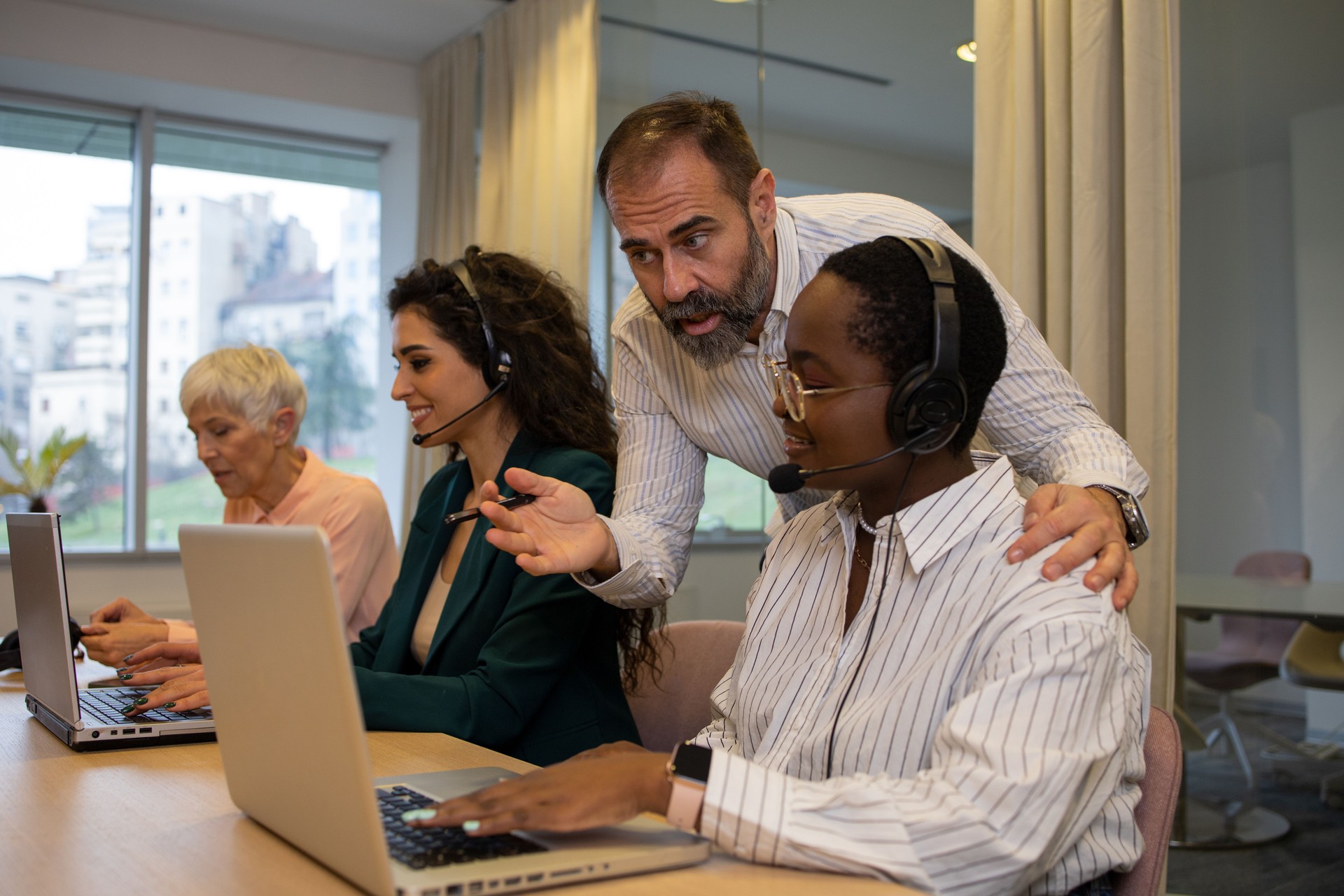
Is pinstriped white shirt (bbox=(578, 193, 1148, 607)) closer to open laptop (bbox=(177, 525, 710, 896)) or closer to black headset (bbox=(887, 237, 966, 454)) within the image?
black headset (bbox=(887, 237, 966, 454))

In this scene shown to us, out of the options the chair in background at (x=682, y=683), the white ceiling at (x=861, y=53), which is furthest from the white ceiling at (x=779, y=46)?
the chair in background at (x=682, y=683)

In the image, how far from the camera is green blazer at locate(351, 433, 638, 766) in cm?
150

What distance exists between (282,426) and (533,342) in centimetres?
103

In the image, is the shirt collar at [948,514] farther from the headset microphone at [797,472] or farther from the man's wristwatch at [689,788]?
the man's wristwatch at [689,788]

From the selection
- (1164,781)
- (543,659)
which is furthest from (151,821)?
(1164,781)

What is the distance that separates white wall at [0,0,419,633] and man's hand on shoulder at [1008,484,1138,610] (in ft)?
13.8

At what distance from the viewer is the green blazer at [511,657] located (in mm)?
1505

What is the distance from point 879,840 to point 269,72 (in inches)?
185

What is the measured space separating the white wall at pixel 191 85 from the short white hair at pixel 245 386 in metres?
2.16

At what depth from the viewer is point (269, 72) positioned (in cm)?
479

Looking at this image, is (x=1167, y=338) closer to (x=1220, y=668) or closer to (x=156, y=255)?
(x=1220, y=668)

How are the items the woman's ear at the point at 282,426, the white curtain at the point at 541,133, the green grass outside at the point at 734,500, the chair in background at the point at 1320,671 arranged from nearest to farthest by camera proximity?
1. the chair in background at the point at 1320,671
2. the woman's ear at the point at 282,426
3. the green grass outside at the point at 734,500
4. the white curtain at the point at 541,133

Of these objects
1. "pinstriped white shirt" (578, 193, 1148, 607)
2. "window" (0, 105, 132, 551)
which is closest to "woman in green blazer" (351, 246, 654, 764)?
"pinstriped white shirt" (578, 193, 1148, 607)

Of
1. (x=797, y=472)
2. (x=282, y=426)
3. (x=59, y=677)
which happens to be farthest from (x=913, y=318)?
(x=282, y=426)
